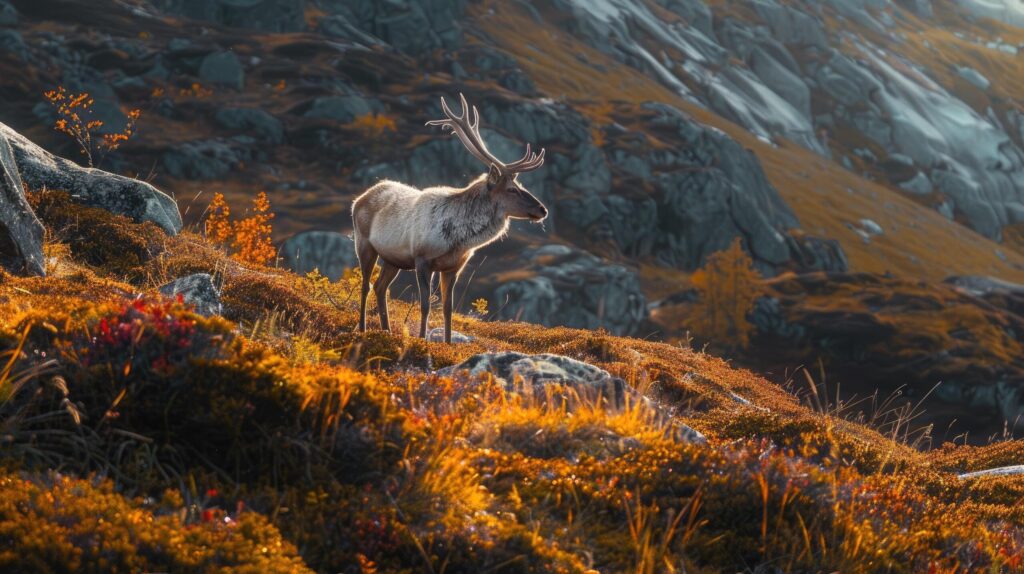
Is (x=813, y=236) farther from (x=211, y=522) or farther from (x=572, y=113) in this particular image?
(x=211, y=522)

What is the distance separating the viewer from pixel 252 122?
97.4 metres

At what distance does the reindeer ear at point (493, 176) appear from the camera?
15117 mm

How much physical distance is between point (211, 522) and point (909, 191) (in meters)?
196

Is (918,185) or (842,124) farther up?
(842,124)

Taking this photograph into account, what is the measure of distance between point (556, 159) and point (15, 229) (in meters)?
102

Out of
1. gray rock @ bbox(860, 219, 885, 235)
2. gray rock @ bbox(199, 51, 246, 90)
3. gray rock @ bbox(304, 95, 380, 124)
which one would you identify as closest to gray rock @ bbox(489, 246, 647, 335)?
gray rock @ bbox(304, 95, 380, 124)

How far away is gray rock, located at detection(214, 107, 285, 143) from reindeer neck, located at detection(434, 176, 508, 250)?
87.0 metres

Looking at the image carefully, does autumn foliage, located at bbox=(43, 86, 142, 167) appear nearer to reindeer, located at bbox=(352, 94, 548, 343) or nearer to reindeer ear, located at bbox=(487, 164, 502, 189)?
reindeer, located at bbox=(352, 94, 548, 343)

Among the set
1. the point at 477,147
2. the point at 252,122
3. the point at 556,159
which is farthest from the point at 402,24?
the point at 477,147

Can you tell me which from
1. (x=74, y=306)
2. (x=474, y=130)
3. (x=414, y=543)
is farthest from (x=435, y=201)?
(x=414, y=543)

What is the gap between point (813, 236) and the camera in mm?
129250

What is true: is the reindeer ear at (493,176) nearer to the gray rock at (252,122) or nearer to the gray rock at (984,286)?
the gray rock at (252,122)

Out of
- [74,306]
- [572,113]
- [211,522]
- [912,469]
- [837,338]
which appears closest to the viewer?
[211,522]

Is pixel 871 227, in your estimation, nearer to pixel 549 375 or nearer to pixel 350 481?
pixel 549 375
